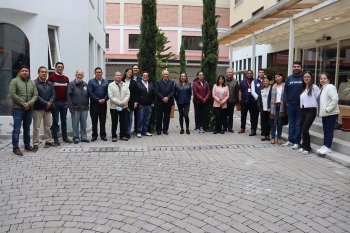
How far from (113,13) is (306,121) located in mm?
33206

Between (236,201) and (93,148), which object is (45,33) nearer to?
(93,148)

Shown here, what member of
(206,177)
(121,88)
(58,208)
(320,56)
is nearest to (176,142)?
(121,88)

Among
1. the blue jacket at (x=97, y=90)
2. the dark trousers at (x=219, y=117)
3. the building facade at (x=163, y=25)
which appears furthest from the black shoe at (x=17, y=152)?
the building facade at (x=163, y=25)

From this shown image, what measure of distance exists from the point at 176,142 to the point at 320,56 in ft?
26.7

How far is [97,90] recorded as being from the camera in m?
9.48

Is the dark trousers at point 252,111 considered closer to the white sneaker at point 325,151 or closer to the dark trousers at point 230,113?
the dark trousers at point 230,113

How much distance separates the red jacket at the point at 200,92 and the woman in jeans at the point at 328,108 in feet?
12.5

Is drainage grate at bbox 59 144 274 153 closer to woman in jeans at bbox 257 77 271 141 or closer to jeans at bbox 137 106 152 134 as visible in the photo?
woman in jeans at bbox 257 77 271 141

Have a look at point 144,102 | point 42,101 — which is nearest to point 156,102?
point 144,102

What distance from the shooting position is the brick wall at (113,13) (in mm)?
37656

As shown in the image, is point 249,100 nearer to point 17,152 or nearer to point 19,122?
point 19,122

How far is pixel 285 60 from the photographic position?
1862 centimetres

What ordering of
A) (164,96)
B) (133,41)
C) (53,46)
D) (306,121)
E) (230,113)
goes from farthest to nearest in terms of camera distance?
(133,41) → (230,113) → (164,96) → (53,46) → (306,121)

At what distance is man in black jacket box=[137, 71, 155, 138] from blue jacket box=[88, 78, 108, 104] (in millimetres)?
1092
